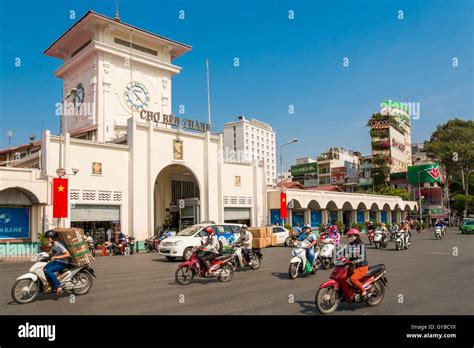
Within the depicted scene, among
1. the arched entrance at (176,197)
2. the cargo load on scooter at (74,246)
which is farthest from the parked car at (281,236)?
the cargo load on scooter at (74,246)

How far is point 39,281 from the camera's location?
9477mm

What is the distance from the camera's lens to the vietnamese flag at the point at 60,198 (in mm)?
22891

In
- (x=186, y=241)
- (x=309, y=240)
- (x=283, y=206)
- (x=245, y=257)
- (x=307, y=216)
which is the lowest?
(x=245, y=257)

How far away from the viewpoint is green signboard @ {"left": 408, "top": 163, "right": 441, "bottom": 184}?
75.4m

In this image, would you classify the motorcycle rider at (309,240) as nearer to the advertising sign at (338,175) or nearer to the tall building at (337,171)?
the tall building at (337,171)

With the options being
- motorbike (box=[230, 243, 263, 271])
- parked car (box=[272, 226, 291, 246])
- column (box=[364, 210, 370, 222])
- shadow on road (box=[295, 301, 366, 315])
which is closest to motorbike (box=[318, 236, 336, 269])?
motorbike (box=[230, 243, 263, 271])

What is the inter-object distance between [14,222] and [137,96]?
1848 cm

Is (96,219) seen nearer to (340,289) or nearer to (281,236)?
(281,236)

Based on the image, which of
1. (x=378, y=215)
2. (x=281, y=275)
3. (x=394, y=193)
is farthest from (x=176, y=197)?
(x=394, y=193)

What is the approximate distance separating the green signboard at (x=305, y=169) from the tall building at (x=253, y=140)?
4793 centimetres

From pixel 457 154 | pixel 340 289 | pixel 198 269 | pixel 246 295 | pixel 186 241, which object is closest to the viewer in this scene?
pixel 340 289

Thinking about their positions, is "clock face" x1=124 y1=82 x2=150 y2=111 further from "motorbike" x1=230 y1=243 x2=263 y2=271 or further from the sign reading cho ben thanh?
"motorbike" x1=230 y1=243 x2=263 y2=271

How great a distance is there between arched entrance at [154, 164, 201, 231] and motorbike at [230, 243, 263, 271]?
1702cm
